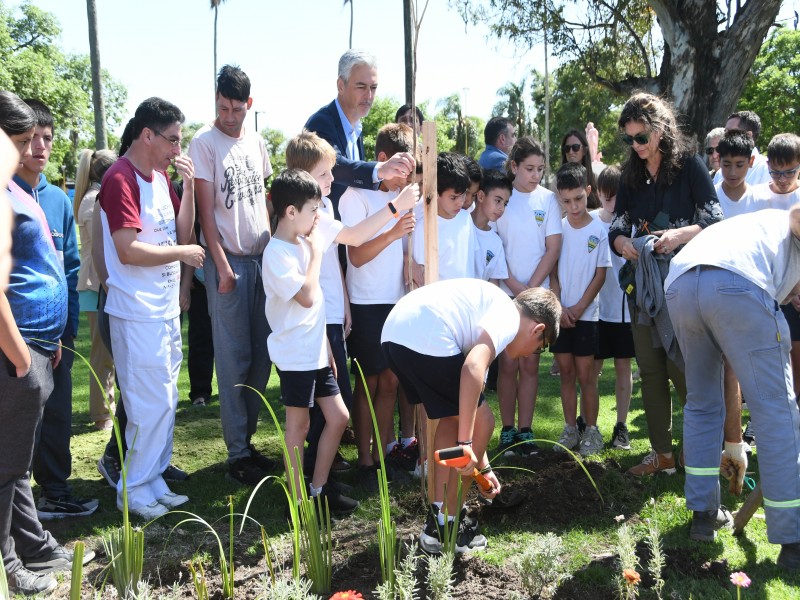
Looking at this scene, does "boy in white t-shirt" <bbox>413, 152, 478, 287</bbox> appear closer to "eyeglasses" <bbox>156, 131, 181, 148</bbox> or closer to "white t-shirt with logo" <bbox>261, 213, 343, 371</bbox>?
"white t-shirt with logo" <bbox>261, 213, 343, 371</bbox>

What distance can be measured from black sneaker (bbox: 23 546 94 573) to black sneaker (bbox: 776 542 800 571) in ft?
10.4

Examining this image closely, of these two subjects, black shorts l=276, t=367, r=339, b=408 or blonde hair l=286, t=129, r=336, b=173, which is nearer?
black shorts l=276, t=367, r=339, b=408

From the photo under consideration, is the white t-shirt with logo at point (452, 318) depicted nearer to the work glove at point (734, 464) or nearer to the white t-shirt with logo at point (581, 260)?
the work glove at point (734, 464)

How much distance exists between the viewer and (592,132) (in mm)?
7270

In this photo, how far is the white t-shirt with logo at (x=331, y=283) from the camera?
15.4ft

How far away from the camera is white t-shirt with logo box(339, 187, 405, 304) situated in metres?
4.92

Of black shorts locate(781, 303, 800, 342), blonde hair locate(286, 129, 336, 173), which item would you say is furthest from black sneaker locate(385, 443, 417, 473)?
black shorts locate(781, 303, 800, 342)

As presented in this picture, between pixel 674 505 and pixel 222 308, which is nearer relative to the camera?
pixel 674 505

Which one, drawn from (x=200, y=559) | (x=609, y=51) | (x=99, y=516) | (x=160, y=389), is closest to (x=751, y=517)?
(x=200, y=559)

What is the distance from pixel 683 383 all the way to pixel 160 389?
3.14 metres

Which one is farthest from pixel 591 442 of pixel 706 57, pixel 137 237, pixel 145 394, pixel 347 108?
pixel 706 57

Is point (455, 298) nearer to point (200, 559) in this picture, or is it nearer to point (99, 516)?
point (200, 559)

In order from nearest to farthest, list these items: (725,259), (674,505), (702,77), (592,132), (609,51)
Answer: (725,259) → (674,505) → (592,132) → (702,77) → (609,51)

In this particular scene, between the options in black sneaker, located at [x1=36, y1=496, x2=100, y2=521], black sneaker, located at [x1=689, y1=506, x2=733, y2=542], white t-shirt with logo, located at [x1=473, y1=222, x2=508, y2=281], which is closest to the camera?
black sneaker, located at [x1=689, y1=506, x2=733, y2=542]
